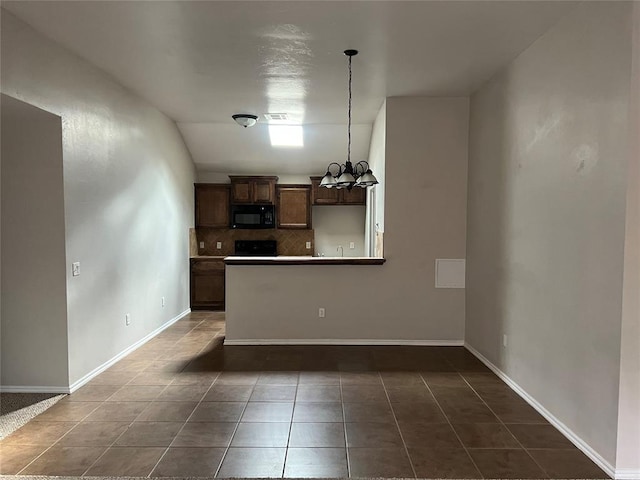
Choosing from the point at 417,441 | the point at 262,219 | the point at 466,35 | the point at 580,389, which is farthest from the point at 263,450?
the point at 262,219

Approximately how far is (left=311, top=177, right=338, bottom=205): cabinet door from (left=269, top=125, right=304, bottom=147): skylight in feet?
2.62

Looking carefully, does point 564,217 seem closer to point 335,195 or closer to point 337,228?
point 335,195

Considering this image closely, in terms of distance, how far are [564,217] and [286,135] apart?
468 centimetres

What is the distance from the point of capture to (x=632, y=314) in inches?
88.0

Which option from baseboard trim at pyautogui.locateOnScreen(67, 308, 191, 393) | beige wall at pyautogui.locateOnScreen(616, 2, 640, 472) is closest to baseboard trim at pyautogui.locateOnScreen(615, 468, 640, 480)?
beige wall at pyautogui.locateOnScreen(616, 2, 640, 472)

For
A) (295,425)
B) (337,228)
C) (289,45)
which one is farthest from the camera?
(337,228)

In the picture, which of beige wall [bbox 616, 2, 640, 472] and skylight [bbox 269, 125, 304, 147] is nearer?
beige wall [bbox 616, 2, 640, 472]

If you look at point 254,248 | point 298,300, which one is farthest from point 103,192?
point 254,248

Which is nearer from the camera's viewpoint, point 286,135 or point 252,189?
point 286,135

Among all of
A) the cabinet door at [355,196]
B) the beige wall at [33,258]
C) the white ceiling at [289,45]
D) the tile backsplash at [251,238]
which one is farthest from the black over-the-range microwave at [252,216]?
the beige wall at [33,258]

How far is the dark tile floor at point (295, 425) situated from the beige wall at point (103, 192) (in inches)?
23.5

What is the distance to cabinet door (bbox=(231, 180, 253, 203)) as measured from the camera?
7.18 metres

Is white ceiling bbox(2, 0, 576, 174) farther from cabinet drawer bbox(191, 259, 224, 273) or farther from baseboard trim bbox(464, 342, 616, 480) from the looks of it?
baseboard trim bbox(464, 342, 616, 480)

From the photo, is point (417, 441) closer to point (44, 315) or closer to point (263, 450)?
point (263, 450)
